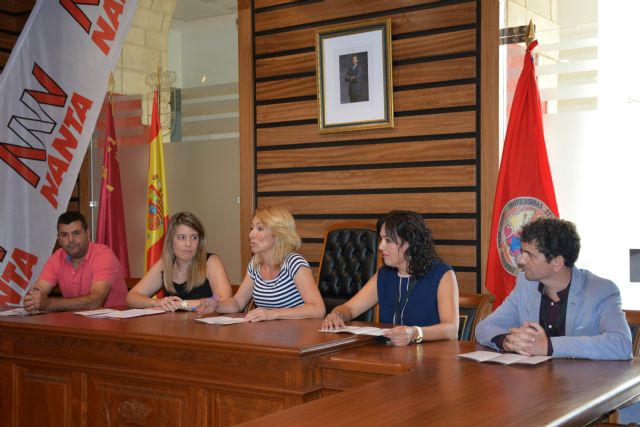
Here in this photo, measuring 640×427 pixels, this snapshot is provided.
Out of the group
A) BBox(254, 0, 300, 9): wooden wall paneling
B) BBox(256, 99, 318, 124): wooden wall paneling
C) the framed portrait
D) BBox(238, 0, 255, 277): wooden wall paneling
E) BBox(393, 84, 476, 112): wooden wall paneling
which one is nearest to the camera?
BBox(393, 84, 476, 112): wooden wall paneling

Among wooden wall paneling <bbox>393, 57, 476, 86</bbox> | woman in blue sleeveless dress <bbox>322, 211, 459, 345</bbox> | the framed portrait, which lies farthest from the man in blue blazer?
the framed portrait

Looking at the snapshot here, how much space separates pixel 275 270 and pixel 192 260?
20.4 inches

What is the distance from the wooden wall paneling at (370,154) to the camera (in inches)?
198

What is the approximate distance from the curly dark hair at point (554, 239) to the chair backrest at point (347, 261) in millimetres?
1842

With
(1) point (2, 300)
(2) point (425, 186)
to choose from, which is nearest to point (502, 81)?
(2) point (425, 186)

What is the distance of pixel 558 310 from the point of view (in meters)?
3.00

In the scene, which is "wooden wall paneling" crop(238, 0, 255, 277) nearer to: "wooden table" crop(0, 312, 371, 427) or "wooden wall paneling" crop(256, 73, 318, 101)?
"wooden wall paneling" crop(256, 73, 318, 101)

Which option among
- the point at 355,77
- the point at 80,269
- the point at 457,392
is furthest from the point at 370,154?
the point at 457,392

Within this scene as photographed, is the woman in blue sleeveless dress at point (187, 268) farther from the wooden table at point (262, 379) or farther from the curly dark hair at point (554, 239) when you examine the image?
the curly dark hair at point (554, 239)

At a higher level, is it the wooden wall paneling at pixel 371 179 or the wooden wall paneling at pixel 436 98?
the wooden wall paneling at pixel 436 98

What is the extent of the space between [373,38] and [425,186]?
1.03 meters

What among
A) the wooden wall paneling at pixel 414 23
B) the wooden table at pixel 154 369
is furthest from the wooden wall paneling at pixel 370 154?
the wooden table at pixel 154 369

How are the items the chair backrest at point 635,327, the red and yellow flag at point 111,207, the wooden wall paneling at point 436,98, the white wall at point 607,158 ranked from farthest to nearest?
the red and yellow flag at point 111,207
the wooden wall paneling at point 436,98
the white wall at point 607,158
the chair backrest at point 635,327

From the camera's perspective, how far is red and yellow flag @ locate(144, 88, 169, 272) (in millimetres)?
6012
